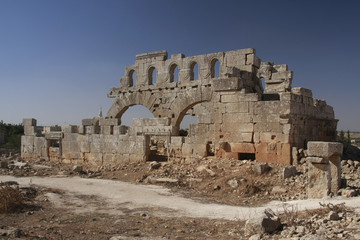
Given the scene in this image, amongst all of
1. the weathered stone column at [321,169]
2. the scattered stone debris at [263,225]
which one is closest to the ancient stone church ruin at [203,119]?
the weathered stone column at [321,169]

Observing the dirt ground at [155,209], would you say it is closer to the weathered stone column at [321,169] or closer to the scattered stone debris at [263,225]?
the scattered stone debris at [263,225]

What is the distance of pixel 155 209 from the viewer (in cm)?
711

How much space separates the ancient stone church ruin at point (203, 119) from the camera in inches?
398

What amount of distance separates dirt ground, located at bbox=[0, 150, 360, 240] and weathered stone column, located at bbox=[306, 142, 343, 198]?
1.69ft

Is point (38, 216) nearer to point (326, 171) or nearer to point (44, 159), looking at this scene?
point (326, 171)

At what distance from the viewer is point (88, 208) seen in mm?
7332

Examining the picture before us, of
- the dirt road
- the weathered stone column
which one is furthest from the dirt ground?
the weathered stone column

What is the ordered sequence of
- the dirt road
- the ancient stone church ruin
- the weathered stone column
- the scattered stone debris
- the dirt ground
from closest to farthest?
the scattered stone debris → the dirt ground → the dirt road → the weathered stone column → the ancient stone church ruin

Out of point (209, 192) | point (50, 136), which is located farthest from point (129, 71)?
point (209, 192)

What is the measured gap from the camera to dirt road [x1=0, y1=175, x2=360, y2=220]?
6479 millimetres

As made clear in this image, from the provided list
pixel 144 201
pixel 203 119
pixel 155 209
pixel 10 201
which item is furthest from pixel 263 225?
pixel 203 119

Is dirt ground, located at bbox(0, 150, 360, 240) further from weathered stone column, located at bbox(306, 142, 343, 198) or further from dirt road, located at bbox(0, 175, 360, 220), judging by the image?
weathered stone column, located at bbox(306, 142, 343, 198)

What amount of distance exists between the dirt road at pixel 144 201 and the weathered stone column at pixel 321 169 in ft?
1.09

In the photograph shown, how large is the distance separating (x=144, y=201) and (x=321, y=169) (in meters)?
3.89
